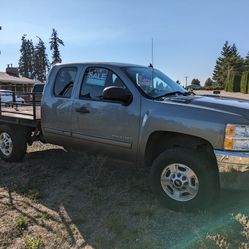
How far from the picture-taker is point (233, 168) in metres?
4.18

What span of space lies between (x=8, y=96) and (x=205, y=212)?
18.1 ft

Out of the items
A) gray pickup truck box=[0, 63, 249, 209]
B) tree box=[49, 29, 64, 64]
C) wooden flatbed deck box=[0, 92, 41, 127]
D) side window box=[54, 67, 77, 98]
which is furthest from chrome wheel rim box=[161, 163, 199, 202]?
tree box=[49, 29, 64, 64]

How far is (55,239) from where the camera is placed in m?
4.09

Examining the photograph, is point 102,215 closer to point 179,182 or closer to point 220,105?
point 179,182

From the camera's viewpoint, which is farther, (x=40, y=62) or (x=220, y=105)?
(x=40, y=62)

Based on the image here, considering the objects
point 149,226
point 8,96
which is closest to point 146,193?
point 149,226

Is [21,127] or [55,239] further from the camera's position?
[21,127]

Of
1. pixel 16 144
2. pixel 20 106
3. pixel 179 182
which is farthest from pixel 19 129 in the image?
pixel 179 182

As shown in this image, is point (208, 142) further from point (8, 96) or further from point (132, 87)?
point (8, 96)

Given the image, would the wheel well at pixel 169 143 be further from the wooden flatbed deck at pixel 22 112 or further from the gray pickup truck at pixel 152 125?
the wooden flatbed deck at pixel 22 112

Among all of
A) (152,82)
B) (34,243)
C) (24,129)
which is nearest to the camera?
(34,243)

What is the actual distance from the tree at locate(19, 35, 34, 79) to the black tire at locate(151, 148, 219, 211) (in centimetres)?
9846

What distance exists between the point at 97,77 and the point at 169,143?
1647mm

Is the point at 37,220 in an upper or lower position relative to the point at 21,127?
lower
